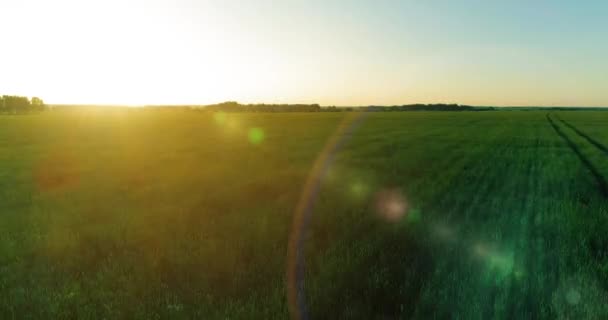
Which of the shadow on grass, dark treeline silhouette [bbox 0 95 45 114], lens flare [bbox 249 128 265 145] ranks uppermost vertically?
dark treeline silhouette [bbox 0 95 45 114]

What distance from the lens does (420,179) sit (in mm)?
13102

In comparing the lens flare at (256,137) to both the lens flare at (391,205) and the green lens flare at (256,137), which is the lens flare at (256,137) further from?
the lens flare at (391,205)

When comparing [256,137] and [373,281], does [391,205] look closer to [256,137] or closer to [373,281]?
[373,281]

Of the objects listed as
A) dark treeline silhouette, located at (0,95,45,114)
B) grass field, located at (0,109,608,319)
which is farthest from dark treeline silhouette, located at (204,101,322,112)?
grass field, located at (0,109,608,319)

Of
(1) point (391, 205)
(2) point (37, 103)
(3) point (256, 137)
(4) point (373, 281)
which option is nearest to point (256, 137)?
(3) point (256, 137)

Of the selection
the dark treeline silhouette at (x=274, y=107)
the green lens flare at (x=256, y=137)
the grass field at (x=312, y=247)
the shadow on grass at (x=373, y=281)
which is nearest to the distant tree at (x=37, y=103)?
the dark treeline silhouette at (x=274, y=107)

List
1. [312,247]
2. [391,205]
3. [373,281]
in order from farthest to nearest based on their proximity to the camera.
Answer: [391,205]
[312,247]
[373,281]

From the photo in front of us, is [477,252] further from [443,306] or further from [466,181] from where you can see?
[466,181]

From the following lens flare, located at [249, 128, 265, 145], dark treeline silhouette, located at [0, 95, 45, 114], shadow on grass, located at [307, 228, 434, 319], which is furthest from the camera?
dark treeline silhouette, located at [0, 95, 45, 114]

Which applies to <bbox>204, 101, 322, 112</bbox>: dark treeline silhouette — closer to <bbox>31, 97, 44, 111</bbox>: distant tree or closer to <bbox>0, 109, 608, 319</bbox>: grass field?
<bbox>31, 97, 44, 111</bbox>: distant tree

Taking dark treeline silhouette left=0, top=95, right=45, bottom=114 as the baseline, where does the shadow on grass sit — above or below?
below

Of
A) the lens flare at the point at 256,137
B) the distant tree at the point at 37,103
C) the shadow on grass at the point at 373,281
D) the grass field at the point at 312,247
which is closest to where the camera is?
the shadow on grass at the point at 373,281

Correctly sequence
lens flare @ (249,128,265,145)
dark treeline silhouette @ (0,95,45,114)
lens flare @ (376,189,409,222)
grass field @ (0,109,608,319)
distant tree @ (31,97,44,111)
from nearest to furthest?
grass field @ (0,109,608,319), lens flare @ (376,189,409,222), lens flare @ (249,128,265,145), dark treeline silhouette @ (0,95,45,114), distant tree @ (31,97,44,111)

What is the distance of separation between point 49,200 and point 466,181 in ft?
41.1
